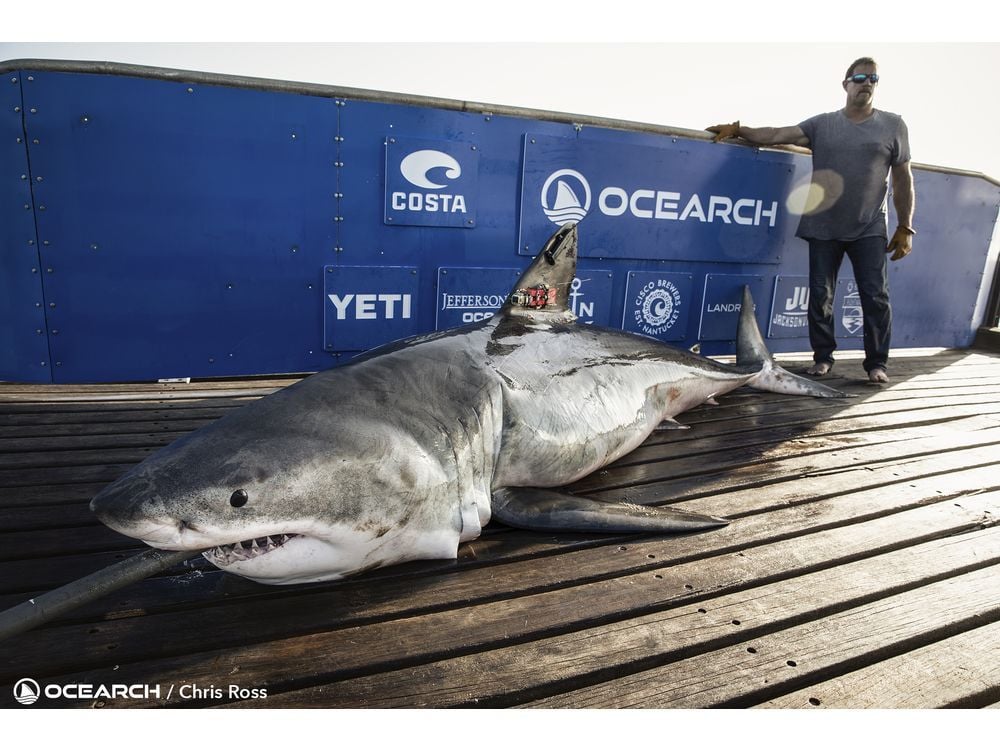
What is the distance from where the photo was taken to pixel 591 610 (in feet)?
6.31

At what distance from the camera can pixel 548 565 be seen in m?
2.19

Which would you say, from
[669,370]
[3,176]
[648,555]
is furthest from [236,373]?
[648,555]

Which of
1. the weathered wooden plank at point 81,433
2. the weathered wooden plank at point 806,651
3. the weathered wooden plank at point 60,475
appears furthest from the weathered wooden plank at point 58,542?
the weathered wooden plank at point 806,651

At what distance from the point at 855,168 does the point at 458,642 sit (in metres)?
5.16

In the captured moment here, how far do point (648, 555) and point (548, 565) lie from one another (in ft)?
1.21

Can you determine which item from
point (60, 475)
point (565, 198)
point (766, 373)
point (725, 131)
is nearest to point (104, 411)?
point (60, 475)

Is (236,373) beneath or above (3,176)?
beneath

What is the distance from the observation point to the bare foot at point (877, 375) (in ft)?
17.5

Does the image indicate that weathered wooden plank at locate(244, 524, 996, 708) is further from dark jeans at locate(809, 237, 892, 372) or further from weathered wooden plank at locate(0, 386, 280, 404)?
dark jeans at locate(809, 237, 892, 372)

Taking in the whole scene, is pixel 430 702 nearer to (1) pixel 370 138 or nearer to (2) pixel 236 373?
(2) pixel 236 373

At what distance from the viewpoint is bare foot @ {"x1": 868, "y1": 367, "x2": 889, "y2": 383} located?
17.5ft

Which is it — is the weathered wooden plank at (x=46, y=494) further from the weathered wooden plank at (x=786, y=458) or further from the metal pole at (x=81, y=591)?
the weathered wooden plank at (x=786, y=458)
